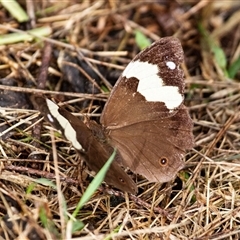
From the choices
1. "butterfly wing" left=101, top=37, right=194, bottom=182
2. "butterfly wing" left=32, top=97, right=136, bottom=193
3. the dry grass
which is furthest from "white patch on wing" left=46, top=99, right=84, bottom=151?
"butterfly wing" left=101, top=37, right=194, bottom=182

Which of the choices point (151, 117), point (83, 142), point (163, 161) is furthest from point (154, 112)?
point (83, 142)

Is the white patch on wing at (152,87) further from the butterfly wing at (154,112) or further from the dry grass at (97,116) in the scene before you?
the dry grass at (97,116)

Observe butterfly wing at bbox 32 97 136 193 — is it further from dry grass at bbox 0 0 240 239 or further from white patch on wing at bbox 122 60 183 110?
white patch on wing at bbox 122 60 183 110

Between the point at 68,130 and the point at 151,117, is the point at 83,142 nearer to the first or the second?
the point at 68,130

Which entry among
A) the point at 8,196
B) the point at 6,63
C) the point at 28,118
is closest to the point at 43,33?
the point at 6,63

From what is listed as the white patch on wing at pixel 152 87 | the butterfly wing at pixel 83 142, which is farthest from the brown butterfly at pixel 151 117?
the butterfly wing at pixel 83 142

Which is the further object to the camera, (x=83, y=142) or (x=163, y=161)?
(x=163, y=161)

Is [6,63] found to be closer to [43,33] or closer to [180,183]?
[43,33]

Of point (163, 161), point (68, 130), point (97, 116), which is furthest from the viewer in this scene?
point (97, 116)
